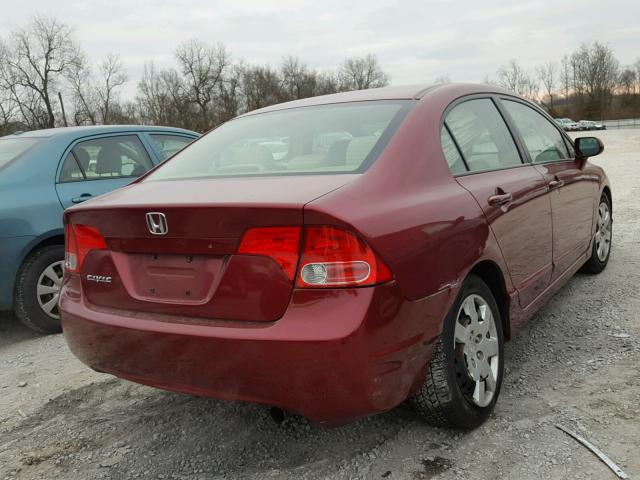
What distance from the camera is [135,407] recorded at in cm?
306

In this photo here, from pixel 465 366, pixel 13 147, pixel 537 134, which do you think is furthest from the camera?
pixel 13 147

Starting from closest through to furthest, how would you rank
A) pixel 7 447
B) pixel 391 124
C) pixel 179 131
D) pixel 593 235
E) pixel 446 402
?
pixel 446 402 < pixel 391 124 < pixel 7 447 < pixel 593 235 < pixel 179 131

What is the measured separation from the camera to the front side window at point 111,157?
487 centimetres

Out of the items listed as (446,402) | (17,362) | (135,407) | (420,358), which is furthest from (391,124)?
(17,362)

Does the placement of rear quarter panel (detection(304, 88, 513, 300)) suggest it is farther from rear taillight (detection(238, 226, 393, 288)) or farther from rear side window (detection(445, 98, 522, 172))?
rear side window (detection(445, 98, 522, 172))

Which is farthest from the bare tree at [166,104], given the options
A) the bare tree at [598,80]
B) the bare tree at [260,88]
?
the bare tree at [598,80]

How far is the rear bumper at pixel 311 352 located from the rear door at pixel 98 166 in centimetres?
273

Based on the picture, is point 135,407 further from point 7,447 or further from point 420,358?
point 420,358

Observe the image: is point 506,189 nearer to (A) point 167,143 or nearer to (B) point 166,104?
(A) point 167,143

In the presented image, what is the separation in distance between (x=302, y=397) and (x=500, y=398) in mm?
1315

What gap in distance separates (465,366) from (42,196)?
3.40 metres

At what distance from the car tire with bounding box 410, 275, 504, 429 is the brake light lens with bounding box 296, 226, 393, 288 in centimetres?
54

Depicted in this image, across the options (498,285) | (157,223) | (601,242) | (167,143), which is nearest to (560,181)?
(498,285)

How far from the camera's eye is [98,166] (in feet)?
16.3
